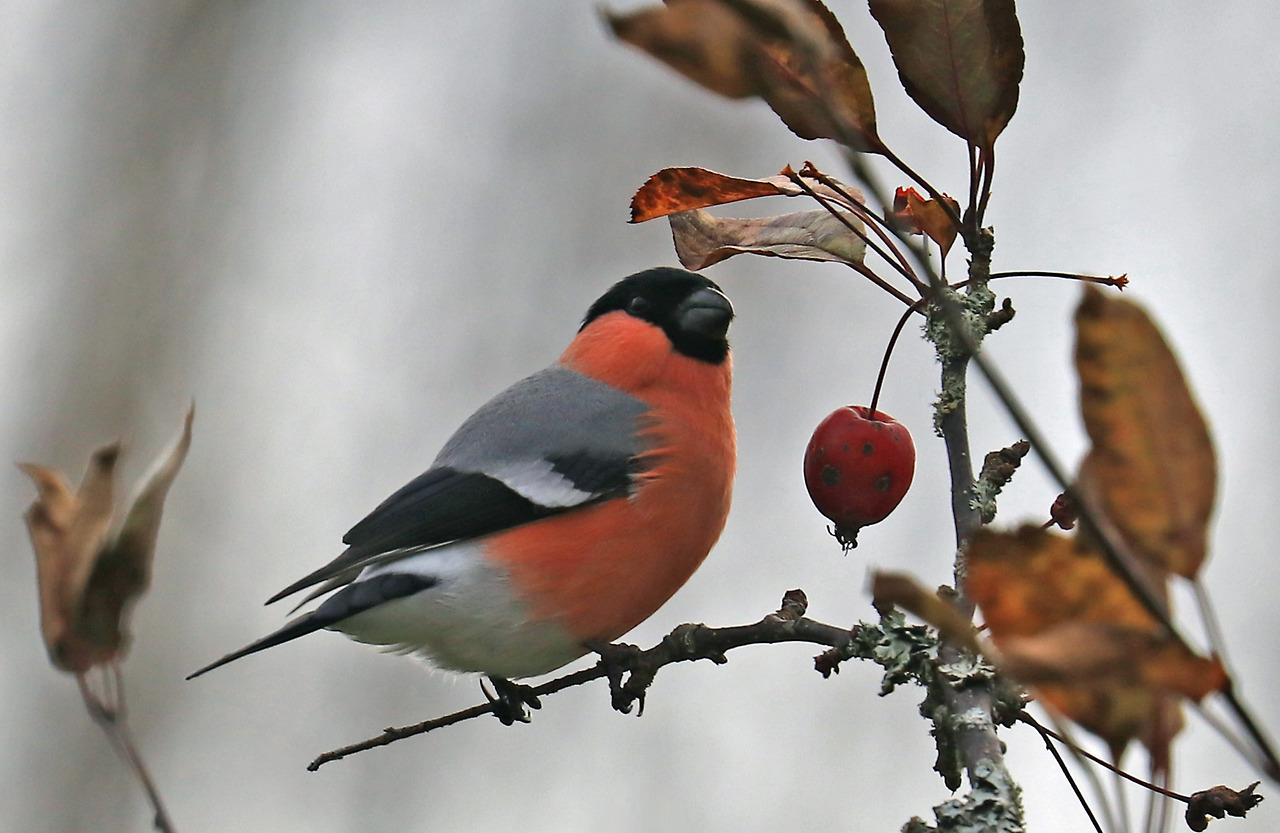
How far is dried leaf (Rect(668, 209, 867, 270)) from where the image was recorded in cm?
144

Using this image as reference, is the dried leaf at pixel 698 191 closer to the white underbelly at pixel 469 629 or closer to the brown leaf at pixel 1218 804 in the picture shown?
the brown leaf at pixel 1218 804

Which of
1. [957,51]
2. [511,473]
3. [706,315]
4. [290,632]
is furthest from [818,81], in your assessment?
[706,315]

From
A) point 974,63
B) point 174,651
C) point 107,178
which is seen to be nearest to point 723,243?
point 974,63

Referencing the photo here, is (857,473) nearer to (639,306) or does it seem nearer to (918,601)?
(639,306)

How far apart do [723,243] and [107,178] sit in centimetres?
538

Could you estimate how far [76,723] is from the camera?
5.78 metres

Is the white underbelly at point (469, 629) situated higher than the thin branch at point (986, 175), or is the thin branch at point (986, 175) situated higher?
the thin branch at point (986, 175)

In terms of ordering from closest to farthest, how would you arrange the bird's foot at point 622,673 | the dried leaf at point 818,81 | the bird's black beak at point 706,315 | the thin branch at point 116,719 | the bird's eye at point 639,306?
the dried leaf at point 818,81 < the thin branch at point 116,719 < the bird's foot at point 622,673 < the bird's black beak at point 706,315 < the bird's eye at point 639,306

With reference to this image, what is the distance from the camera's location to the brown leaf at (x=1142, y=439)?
0.54m

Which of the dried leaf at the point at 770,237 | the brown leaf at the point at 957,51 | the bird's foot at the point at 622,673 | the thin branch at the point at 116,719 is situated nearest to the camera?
the thin branch at the point at 116,719

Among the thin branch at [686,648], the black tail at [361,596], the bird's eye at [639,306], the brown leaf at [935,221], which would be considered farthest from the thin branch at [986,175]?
the bird's eye at [639,306]

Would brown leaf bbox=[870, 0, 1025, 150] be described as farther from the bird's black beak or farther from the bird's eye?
the bird's eye

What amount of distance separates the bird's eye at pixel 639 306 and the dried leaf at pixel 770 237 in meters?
0.96

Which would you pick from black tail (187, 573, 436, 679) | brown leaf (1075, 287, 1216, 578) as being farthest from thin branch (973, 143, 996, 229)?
black tail (187, 573, 436, 679)
